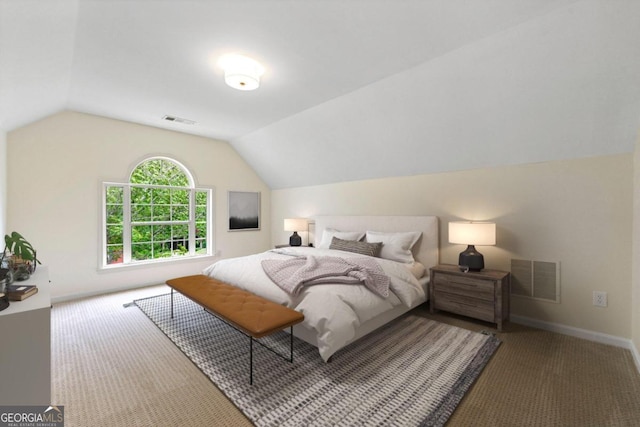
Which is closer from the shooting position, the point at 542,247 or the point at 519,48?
the point at 519,48

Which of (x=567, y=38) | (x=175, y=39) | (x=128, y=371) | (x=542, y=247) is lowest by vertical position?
(x=128, y=371)

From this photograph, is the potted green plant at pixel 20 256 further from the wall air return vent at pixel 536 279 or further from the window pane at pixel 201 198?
the wall air return vent at pixel 536 279

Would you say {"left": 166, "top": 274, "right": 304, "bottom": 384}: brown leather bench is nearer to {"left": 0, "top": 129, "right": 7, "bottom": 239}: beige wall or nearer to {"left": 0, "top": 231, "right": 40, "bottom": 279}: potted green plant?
{"left": 0, "top": 231, "right": 40, "bottom": 279}: potted green plant

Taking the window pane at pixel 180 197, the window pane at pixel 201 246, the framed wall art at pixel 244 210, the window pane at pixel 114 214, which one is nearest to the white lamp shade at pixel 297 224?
the framed wall art at pixel 244 210

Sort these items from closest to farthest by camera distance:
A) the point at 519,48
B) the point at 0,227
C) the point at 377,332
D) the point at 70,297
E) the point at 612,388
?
the point at 612,388 → the point at 519,48 → the point at 377,332 → the point at 0,227 → the point at 70,297

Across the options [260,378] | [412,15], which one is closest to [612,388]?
[260,378]

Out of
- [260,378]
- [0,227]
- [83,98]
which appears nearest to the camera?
[260,378]

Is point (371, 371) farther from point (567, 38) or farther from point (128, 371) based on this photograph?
point (567, 38)

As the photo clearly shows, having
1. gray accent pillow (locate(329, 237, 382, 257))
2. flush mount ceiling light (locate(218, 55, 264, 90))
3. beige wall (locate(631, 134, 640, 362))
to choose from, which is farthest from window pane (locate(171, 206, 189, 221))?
beige wall (locate(631, 134, 640, 362))

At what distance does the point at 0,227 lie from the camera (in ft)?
9.46

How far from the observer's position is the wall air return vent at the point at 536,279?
2.72 meters

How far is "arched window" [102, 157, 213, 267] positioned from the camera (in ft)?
13.4

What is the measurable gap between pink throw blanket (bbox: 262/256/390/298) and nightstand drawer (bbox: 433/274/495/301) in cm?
77

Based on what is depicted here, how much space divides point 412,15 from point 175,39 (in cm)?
178
